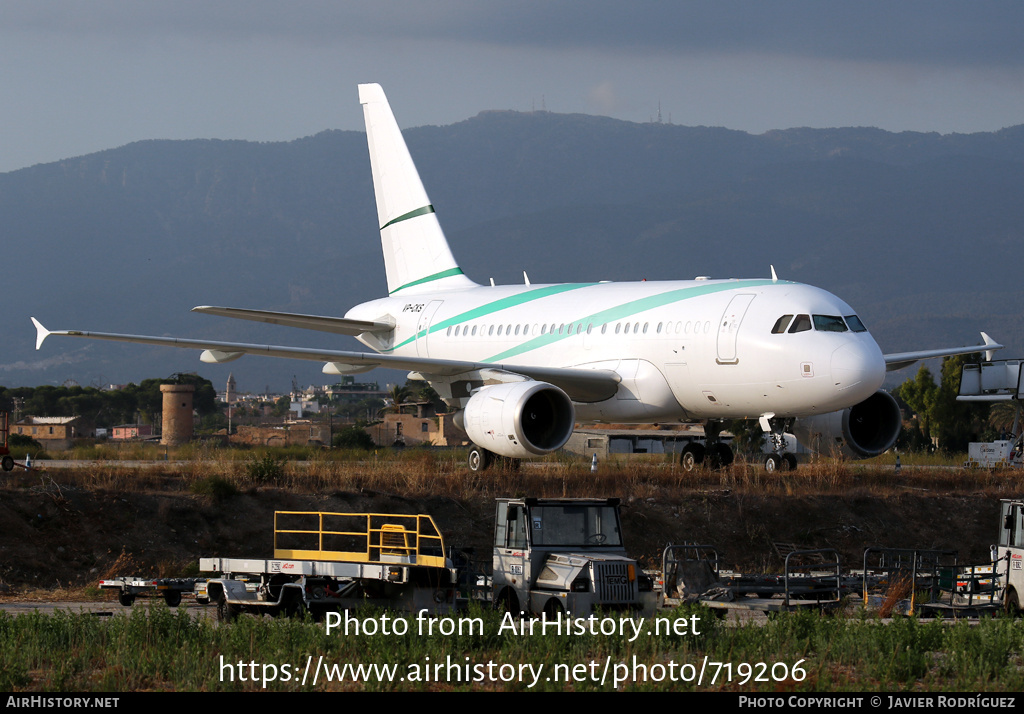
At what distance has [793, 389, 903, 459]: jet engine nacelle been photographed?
28.3 m

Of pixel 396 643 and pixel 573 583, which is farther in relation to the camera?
pixel 573 583

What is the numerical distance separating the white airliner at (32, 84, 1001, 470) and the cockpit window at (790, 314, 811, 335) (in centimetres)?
2

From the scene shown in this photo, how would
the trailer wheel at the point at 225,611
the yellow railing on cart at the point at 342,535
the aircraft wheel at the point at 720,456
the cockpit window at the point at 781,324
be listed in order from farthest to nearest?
the aircraft wheel at the point at 720,456 → the cockpit window at the point at 781,324 → the yellow railing on cart at the point at 342,535 → the trailer wheel at the point at 225,611

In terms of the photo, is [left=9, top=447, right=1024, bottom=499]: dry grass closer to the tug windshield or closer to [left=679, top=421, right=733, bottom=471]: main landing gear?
[left=679, top=421, right=733, bottom=471]: main landing gear

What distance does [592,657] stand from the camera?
1198cm

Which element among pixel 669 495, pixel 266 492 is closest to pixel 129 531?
pixel 266 492

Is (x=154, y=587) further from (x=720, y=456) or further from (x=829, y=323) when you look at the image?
(x=720, y=456)

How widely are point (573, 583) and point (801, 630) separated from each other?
2591mm

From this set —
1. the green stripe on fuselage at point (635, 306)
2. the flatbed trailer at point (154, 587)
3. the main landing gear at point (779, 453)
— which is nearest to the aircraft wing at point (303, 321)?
the green stripe on fuselage at point (635, 306)

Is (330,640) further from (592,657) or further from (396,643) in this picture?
(592,657)

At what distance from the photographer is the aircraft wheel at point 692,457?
2952 centimetres

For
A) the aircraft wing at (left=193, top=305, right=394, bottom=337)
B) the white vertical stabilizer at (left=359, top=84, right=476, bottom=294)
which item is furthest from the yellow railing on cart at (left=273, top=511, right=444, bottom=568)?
the white vertical stabilizer at (left=359, top=84, right=476, bottom=294)

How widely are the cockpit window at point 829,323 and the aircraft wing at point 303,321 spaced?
10154 mm

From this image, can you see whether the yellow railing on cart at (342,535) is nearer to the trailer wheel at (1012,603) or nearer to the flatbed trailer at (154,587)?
the flatbed trailer at (154,587)
